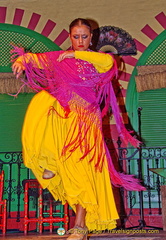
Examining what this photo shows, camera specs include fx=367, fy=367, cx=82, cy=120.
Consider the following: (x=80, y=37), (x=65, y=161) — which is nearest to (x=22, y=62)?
(x=80, y=37)

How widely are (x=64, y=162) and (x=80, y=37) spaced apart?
893 millimetres

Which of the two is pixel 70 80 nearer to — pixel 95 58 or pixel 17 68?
pixel 95 58

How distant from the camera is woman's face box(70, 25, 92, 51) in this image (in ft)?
8.57

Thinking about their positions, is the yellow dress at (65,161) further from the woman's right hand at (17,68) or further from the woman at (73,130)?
the woman's right hand at (17,68)

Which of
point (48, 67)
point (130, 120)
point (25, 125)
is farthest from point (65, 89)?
point (130, 120)

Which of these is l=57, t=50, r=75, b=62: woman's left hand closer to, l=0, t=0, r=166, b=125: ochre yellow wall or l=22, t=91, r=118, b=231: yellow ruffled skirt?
l=22, t=91, r=118, b=231: yellow ruffled skirt

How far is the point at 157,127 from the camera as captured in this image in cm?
592

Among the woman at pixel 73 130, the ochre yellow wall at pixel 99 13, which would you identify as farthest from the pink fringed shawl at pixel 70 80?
Answer: the ochre yellow wall at pixel 99 13

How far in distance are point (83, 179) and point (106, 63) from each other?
80 cm

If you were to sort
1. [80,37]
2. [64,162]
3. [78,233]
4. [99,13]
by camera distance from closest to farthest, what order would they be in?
1. [78,233]
2. [64,162]
3. [80,37]
4. [99,13]

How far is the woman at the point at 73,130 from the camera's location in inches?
95.8

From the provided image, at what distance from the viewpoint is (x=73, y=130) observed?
2527 mm

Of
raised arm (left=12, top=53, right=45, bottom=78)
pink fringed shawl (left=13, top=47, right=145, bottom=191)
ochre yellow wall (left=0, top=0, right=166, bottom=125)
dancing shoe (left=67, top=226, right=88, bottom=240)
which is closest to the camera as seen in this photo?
dancing shoe (left=67, top=226, right=88, bottom=240)

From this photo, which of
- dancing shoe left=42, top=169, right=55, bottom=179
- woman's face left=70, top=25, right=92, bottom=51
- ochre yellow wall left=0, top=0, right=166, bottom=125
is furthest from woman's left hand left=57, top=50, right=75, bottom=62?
ochre yellow wall left=0, top=0, right=166, bottom=125
